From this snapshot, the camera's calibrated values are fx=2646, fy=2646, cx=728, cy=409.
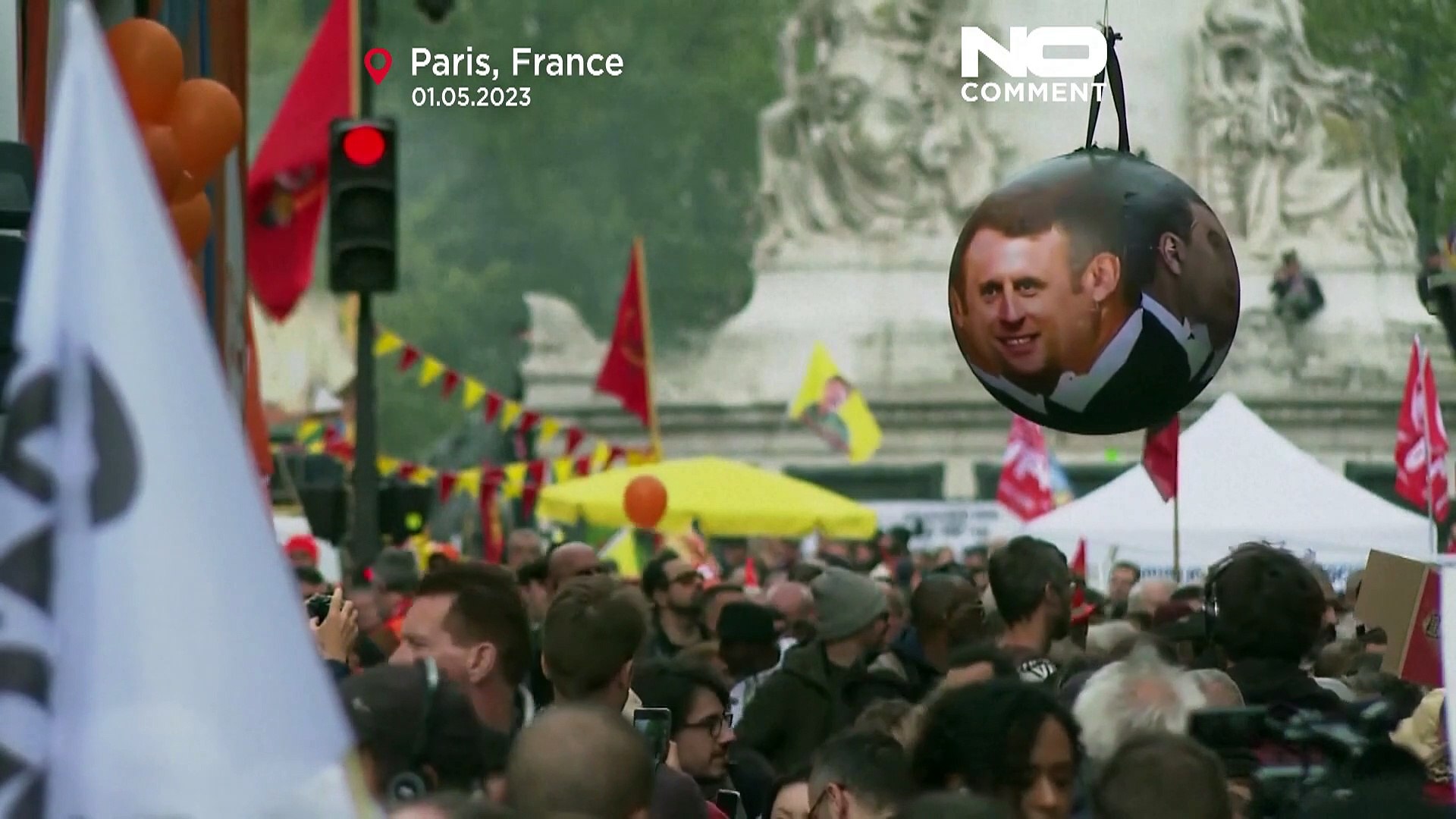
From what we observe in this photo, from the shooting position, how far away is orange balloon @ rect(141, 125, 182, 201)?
667 centimetres

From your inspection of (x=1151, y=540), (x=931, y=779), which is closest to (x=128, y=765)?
(x=931, y=779)

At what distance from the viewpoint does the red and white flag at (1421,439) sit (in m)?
14.6

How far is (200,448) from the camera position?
2.65 meters

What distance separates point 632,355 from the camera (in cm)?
2270

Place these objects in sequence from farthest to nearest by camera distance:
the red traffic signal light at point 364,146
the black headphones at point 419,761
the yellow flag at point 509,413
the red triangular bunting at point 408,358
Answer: the yellow flag at point 509,413, the red triangular bunting at point 408,358, the red traffic signal light at point 364,146, the black headphones at point 419,761

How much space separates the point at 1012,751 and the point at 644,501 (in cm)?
1356

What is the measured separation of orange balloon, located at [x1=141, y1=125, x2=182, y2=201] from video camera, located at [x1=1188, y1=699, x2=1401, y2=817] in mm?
3261

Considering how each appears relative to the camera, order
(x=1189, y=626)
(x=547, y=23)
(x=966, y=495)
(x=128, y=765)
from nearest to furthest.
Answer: (x=128, y=765) → (x=1189, y=626) → (x=966, y=495) → (x=547, y=23)

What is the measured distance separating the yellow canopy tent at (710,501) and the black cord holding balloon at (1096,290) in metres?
13.0

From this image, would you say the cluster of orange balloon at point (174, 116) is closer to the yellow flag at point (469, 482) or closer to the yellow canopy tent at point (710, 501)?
the yellow canopy tent at point (710, 501)

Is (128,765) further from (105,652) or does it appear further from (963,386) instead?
(963,386)

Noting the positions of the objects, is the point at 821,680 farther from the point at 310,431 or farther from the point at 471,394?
the point at 310,431

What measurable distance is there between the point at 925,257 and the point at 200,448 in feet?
99.8

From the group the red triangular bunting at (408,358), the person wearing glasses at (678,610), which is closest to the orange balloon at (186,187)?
the person wearing glasses at (678,610)
